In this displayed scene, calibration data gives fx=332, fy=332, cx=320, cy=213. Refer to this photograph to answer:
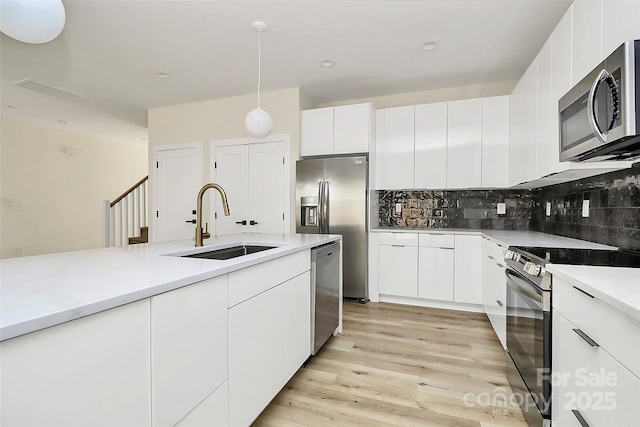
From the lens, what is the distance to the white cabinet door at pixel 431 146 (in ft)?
12.7

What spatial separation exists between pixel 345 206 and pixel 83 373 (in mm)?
3273

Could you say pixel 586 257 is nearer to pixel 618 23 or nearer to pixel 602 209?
pixel 602 209

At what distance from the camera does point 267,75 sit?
3.79 metres

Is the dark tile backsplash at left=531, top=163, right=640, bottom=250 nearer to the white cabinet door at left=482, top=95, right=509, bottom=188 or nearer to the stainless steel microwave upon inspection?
the stainless steel microwave

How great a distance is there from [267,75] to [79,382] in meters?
3.57

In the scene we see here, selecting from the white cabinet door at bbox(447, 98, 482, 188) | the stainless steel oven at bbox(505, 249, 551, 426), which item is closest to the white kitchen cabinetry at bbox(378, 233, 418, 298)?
the white cabinet door at bbox(447, 98, 482, 188)

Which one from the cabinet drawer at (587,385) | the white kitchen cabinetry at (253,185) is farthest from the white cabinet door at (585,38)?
the white kitchen cabinetry at (253,185)

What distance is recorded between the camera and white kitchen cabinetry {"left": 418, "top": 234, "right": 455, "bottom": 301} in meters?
3.62

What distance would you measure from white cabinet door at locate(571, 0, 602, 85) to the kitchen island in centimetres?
191

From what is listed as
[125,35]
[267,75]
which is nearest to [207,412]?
[125,35]

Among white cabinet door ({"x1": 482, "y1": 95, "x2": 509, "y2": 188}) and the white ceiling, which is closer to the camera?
the white ceiling

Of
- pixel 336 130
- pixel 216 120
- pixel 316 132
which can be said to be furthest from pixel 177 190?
pixel 336 130

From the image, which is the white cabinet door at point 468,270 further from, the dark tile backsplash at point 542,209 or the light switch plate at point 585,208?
the light switch plate at point 585,208

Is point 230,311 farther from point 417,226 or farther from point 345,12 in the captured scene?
point 417,226
